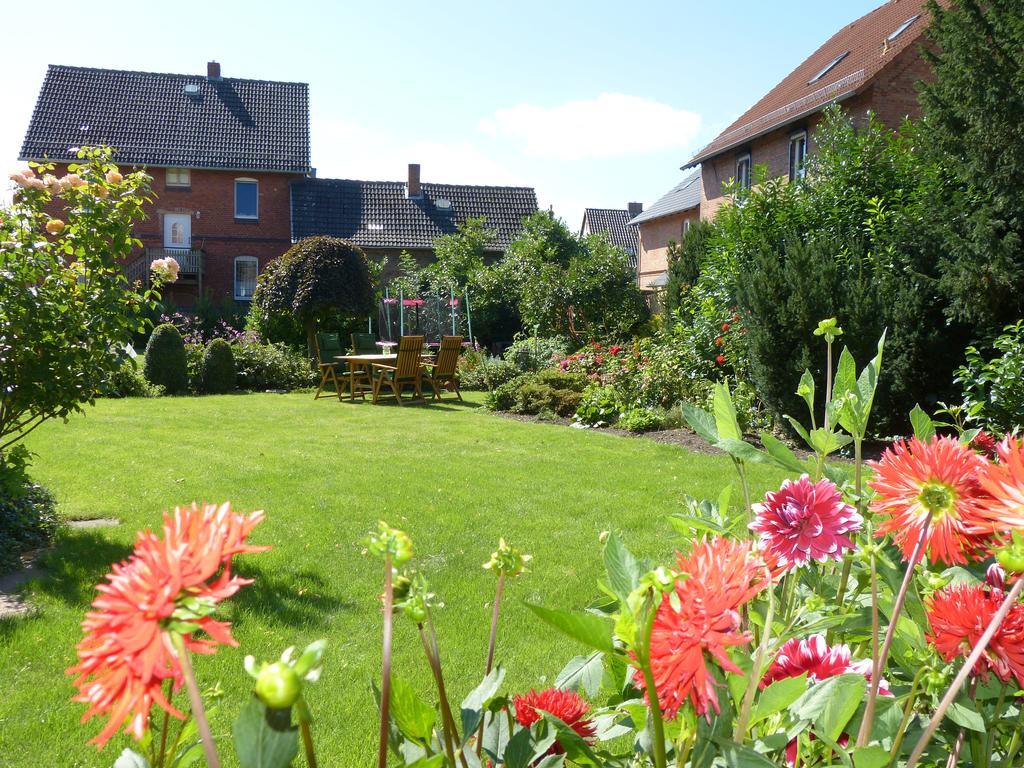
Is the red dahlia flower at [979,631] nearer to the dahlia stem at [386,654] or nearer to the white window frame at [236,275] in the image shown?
the dahlia stem at [386,654]

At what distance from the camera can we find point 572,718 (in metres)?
0.94

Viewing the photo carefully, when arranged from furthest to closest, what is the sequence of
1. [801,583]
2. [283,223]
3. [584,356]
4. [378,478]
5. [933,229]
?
[283,223], [584,356], [933,229], [378,478], [801,583]

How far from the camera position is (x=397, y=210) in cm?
3072

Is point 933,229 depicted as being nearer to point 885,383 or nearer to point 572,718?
point 885,383

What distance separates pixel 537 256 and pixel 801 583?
21.7 meters

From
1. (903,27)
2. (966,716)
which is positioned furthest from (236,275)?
(966,716)

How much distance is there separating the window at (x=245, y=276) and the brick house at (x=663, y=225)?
1339 cm

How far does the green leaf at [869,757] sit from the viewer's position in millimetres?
666

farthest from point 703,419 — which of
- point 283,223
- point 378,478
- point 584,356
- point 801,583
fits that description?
point 283,223

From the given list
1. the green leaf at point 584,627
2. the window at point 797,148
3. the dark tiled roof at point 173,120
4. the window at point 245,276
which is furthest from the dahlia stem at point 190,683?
the dark tiled roof at point 173,120

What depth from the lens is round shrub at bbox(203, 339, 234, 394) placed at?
15203 mm

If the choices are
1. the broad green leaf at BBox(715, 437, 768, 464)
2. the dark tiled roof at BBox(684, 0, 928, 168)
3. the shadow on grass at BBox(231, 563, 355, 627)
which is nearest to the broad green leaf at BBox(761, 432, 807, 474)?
the broad green leaf at BBox(715, 437, 768, 464)

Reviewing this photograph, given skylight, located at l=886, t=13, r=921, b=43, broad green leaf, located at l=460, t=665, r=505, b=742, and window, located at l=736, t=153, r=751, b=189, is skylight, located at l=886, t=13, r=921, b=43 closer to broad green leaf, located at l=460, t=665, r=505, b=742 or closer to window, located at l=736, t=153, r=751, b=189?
window, located at l=736, t=153, r=751, b=189

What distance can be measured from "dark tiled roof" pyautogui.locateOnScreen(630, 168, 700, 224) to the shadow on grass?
2281cm
